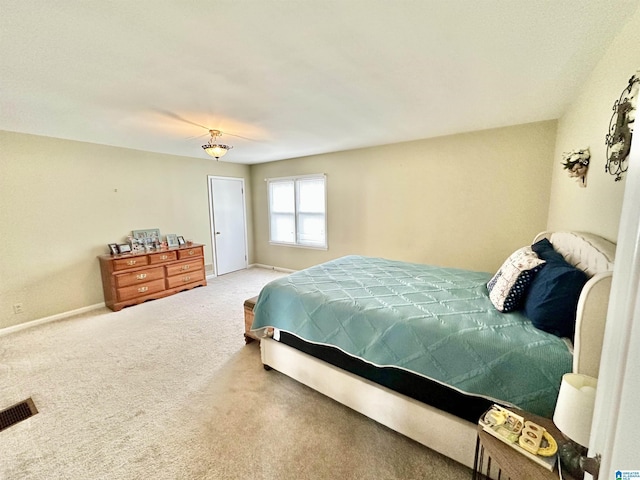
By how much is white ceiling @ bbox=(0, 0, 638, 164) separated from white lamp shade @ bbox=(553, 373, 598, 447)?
165 centimetres

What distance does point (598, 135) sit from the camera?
1.79m

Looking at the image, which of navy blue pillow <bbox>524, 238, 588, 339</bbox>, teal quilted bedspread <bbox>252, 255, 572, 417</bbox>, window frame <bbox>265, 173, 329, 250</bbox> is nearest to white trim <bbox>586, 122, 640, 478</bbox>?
teal quilted bedspread <bbox>252, 255, 572, 417</bbox>

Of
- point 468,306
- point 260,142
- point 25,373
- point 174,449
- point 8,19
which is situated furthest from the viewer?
point 260,142

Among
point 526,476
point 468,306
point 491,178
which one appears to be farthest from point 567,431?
point 491,178

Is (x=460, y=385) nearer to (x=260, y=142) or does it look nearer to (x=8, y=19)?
(x=8, y=19)

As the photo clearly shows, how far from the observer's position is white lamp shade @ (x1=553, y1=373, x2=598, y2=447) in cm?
77

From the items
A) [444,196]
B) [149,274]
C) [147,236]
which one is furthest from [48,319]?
[444,196]

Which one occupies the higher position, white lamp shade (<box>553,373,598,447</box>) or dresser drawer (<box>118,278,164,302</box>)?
white lamp shade (<box>553,373,598,447</box>)

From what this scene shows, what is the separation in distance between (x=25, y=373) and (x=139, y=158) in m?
3.08

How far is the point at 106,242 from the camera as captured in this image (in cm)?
382

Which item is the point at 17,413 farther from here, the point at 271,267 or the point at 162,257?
the point at 271,267

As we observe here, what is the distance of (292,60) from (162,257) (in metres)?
3.58

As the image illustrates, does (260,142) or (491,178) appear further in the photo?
(260,142)

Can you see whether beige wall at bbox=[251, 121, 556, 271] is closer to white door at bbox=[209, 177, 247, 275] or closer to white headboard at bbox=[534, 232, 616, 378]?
white door at bbox=[209, 177, 247, 275]
